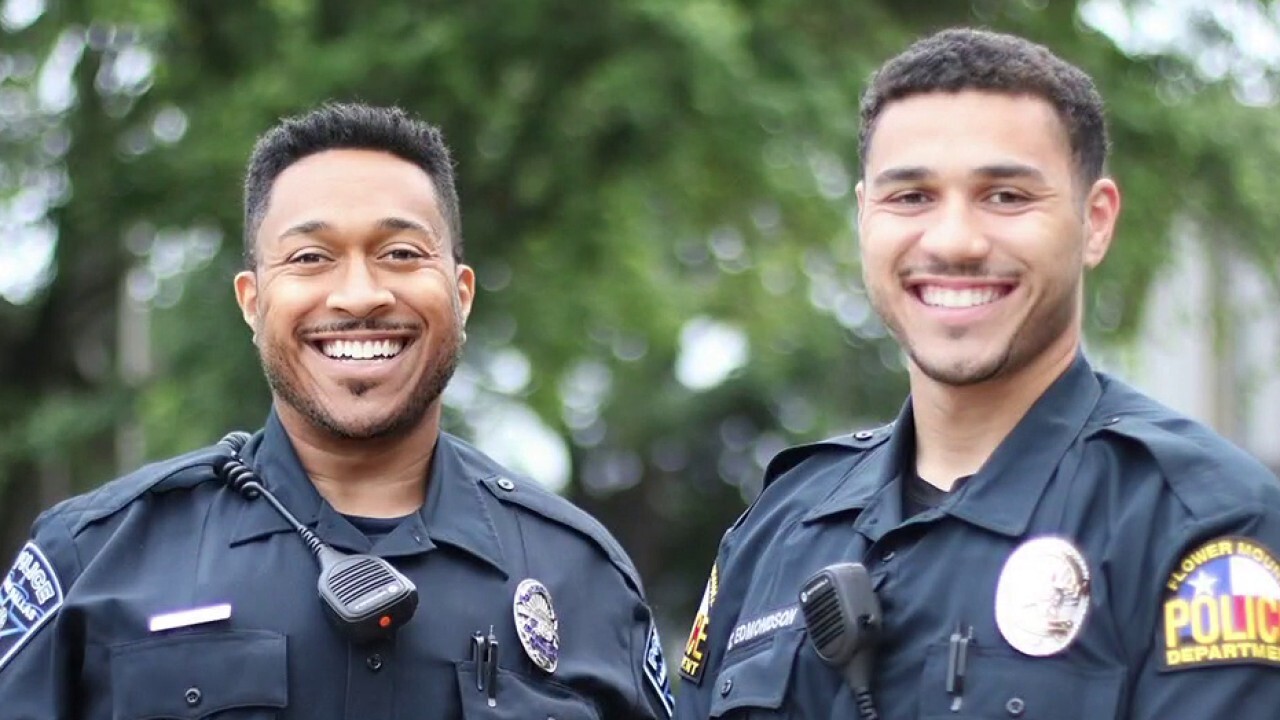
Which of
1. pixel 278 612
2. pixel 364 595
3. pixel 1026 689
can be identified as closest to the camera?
pixel 1026 689

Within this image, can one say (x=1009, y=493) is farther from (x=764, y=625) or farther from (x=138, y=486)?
(x=138, y=486)

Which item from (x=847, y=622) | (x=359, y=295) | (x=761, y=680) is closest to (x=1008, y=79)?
(x=847, y=622)

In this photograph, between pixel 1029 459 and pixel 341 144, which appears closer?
pixel 1029 459

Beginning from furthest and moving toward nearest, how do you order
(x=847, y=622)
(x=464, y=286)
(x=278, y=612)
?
(x=464, y=286) → (x=278, y=612) → (x=847, y=622)

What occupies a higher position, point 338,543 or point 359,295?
point 359,295

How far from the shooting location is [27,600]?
437 centimetres

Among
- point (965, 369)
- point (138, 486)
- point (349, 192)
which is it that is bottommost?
point (138, 486)

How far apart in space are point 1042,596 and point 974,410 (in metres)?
0.45

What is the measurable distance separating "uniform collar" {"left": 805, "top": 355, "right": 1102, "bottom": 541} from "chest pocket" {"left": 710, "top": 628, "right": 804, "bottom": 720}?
25 centimetres

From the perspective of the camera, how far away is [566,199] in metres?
11.2

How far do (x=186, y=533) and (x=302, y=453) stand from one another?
0.96 feet

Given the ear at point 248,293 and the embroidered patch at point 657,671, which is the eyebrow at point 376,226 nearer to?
the ear at point 248,293

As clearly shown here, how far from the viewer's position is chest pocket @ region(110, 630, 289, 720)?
13.9ft

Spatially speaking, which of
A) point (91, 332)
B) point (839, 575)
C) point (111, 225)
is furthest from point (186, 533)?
point (91, 332)
